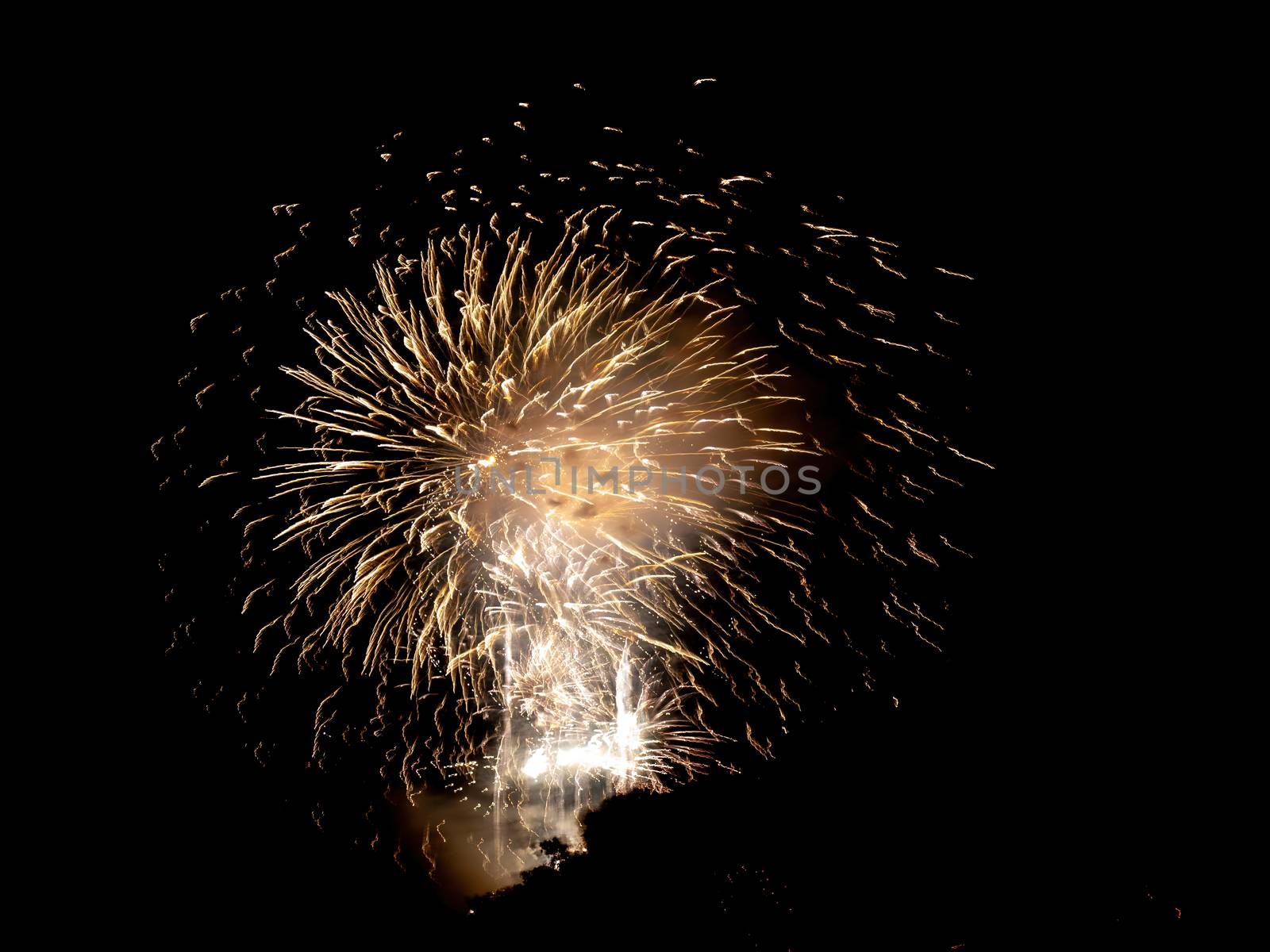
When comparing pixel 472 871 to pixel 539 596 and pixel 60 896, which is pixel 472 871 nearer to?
pixel 60 896

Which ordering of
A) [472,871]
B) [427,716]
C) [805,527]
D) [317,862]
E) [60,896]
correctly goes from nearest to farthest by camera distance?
1. [805,527]
2. [427,716]
3. [60,896]
4. [472,871]
5. [317,862]

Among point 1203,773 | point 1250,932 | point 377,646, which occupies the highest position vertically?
point 377,646

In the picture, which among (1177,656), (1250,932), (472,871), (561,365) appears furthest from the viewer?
(472,871)

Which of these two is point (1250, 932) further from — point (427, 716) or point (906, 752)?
point (427, 716)

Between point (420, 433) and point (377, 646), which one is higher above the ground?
point (420, 433)

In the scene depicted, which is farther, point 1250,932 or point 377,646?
point 1250,932

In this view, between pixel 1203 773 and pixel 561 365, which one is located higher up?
pixel 561 365

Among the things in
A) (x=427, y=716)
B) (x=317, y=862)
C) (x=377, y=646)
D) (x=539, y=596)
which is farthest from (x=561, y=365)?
(x=317, y=862)

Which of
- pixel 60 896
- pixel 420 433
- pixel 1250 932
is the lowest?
pixel 1250 932

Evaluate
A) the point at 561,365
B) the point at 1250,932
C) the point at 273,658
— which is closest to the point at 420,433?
the point at 561,365
